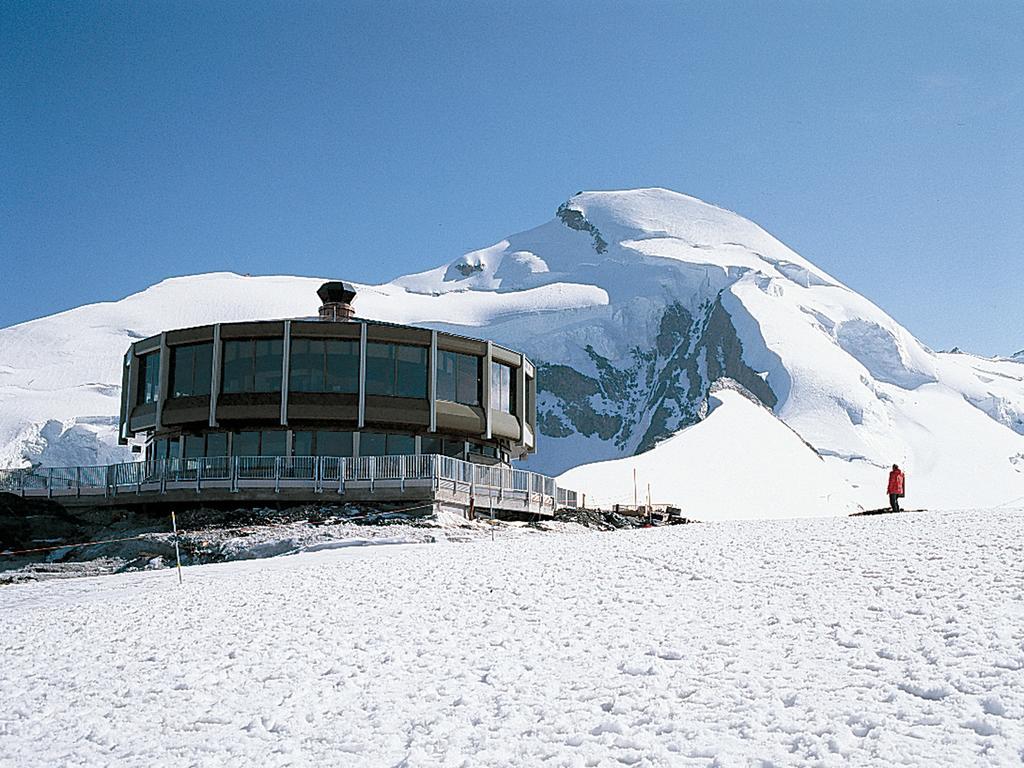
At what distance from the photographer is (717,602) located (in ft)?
40.0

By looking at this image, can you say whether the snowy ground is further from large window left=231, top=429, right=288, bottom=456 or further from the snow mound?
the snow mound

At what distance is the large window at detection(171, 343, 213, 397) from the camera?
122 ft

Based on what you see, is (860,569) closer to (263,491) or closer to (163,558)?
(163,558)

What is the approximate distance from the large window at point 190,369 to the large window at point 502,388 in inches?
418

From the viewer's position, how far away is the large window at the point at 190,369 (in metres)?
37.1

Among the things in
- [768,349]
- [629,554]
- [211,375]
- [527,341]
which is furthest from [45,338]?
[629,554]

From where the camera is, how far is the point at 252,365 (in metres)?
36.3

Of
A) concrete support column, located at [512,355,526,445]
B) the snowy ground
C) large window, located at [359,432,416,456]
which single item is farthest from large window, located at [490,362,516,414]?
the snowy ground

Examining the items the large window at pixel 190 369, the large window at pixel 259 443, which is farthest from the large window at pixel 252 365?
the large window at pixel 259 443

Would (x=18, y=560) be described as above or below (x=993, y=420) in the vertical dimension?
below

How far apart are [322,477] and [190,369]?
8.68 m

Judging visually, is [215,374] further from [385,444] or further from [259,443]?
[385,444]

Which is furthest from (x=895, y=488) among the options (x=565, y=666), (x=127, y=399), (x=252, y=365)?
(x=127, y=399)

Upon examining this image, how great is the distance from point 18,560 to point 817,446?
12584 centimetres
